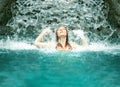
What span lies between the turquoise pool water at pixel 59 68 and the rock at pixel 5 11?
406cm

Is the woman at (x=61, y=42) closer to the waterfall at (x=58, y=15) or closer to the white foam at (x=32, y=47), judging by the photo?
the white foam at (x=32, y=47)

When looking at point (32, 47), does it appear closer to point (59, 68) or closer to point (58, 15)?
point (59, 68)

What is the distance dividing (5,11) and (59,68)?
6869 millimetres

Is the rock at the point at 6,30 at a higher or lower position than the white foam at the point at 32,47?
higher

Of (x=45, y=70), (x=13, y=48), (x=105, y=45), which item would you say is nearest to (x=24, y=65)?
(x=45, y=70)

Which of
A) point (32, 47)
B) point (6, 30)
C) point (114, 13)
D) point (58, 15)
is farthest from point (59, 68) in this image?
point (58, 15)

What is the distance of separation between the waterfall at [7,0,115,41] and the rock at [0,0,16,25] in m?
0.33

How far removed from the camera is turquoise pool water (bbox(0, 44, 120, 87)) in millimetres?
7773

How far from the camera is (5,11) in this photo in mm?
15109

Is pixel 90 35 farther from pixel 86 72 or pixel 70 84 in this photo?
pixel 70 84

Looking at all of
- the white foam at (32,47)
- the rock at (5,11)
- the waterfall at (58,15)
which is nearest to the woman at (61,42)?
the white foam at (32,47)

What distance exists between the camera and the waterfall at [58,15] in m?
15.8

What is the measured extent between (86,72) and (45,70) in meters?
0.99

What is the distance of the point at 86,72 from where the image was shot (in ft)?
28.0
